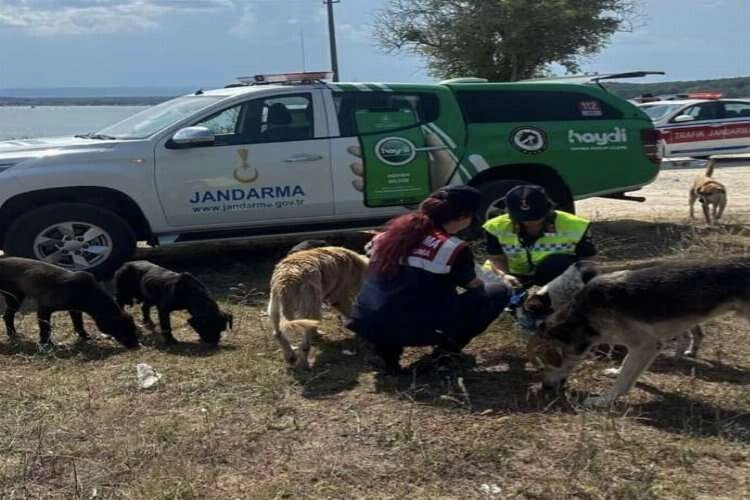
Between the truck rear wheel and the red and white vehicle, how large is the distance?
48.3 feet

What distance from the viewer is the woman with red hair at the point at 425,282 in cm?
482

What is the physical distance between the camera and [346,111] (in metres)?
8.24

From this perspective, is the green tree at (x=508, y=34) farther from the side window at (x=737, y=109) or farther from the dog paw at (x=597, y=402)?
the dog paw at (x=597, y=402)

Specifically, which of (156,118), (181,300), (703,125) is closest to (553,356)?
(181,300)

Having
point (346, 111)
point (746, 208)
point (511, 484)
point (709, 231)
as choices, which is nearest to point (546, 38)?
point (746, 208)

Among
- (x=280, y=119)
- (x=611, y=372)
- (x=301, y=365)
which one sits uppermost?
(x=280, y=119)

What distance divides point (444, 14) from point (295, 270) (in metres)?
24.9

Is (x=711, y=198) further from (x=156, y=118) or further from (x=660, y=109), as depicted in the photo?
(x=660, y=109)

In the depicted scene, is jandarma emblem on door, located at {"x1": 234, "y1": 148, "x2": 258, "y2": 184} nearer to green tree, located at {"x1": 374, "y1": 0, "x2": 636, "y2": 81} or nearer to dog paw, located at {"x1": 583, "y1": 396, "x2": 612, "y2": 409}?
dog paw, located at {"x1": 583, "y1": 396, "x2": 612, "y2": 409}

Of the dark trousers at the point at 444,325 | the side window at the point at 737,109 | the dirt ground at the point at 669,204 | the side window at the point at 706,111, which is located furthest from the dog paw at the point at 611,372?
the side window at the point at 737,109

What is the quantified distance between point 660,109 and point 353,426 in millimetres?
17726

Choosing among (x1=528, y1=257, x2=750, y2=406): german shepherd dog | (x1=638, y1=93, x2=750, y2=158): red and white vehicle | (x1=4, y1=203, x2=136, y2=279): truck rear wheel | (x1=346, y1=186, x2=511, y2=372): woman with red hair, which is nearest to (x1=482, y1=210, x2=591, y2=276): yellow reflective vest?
(x1=346, y1=186, x2=511, y2=372): woman with red hair

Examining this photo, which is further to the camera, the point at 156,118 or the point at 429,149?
the point at 429,149

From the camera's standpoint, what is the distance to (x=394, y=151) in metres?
8.25
